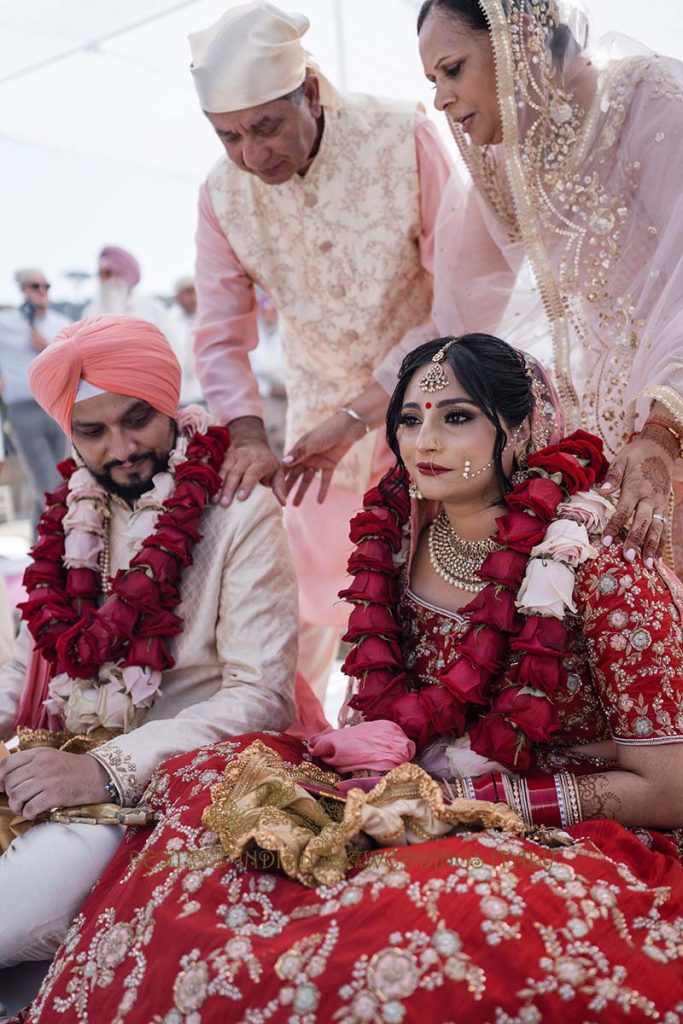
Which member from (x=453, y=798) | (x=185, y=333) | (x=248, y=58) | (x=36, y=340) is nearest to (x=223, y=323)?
(x=248, y=58)

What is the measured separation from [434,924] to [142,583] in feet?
4.10

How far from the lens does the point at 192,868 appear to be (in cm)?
199

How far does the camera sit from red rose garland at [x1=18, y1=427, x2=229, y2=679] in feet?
8.77

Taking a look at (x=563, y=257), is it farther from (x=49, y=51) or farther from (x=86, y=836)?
(x=49, y=51)

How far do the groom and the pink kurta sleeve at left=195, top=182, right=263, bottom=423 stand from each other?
51cm

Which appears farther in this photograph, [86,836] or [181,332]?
[181,332]

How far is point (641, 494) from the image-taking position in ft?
7.43

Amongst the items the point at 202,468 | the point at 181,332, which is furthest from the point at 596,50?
the point at 181,332

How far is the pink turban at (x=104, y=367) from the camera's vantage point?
2748 millimetres

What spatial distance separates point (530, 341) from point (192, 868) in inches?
69.2

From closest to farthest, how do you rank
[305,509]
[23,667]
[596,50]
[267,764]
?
[267,764], [596,50], [23,667], [305,509]

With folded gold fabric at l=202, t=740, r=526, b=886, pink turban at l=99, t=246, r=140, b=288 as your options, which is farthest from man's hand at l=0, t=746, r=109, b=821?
pink turban at l=99, t=246, r=140, b=288

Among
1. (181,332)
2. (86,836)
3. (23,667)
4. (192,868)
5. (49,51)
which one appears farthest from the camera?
(181,332)

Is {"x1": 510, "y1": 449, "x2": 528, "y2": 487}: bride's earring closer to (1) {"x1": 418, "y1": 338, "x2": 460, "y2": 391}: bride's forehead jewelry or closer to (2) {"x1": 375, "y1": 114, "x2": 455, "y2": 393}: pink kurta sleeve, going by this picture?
(1) {"x1": 418, "y1": 338, "x2": 460, "y2": 391}: bride's forehead jewelry
